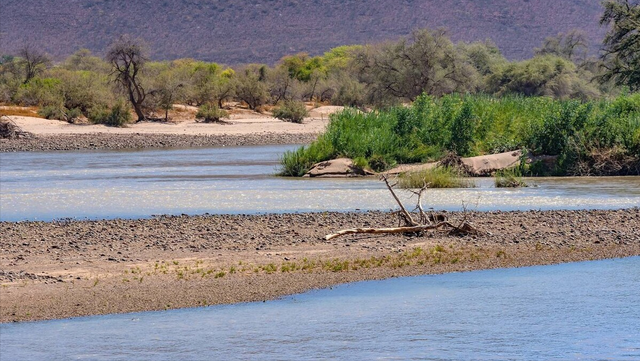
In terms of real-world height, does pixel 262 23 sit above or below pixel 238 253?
above

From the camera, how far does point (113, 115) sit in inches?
2175

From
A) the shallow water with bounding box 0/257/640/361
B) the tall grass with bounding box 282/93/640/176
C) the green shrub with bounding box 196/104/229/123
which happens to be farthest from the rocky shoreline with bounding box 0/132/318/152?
the shallow water with bounding box 0/257/640/361

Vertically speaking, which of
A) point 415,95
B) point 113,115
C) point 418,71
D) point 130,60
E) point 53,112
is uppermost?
point 130,60

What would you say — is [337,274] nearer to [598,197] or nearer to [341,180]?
[598,197]

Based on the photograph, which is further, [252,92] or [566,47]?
[566,47]

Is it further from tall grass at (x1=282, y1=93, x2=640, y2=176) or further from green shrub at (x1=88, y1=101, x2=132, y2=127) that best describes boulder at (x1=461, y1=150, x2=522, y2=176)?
green shrub at (x1=88, y1=101, x2=132, y2=127)

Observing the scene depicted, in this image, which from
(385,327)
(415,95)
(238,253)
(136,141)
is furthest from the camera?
(415,95)

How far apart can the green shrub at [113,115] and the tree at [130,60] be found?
1.13 m

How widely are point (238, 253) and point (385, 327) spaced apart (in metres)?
4.02

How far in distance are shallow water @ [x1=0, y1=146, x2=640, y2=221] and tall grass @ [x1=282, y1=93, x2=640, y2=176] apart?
1.28 m

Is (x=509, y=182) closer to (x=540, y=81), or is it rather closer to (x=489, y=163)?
(x=489, y=163)

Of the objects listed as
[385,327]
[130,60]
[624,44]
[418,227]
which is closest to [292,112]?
[130,60]

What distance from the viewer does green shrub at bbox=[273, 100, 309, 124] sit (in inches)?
2363

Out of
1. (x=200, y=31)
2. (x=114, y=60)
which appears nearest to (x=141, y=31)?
(x=200, y=31)
